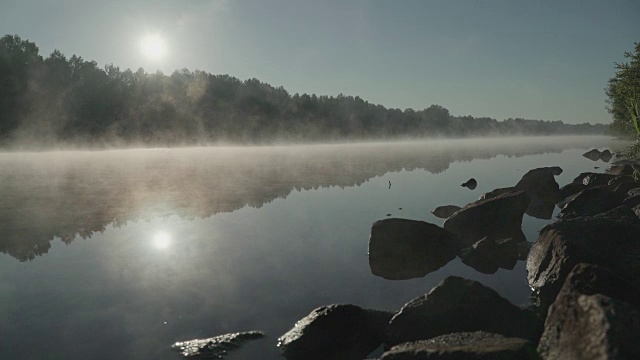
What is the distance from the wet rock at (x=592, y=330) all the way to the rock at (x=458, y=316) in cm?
152

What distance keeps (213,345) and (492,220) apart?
11.4 m

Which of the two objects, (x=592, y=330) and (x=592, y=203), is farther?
(x=592, y=203)

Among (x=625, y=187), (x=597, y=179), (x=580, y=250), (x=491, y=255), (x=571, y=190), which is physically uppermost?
(x=580, y=250)

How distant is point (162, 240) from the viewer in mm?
17156

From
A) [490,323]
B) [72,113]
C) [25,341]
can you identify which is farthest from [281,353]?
[72,113]

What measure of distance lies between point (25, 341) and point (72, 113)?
335 ft

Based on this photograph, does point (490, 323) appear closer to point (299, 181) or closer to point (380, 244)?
point (380, 244)

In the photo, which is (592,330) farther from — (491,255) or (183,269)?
(183,269)

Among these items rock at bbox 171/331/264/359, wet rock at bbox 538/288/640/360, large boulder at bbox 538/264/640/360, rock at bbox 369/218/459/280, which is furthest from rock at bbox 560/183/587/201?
rock at bbox 171/331/264/359

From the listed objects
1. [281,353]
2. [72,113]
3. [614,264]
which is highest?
[72,113]

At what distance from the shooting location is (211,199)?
28.0 m

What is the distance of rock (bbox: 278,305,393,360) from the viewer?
7918mm

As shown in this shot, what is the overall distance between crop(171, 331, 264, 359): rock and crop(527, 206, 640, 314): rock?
20.0 feet

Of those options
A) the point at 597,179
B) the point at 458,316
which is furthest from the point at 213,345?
the point at 597,179
